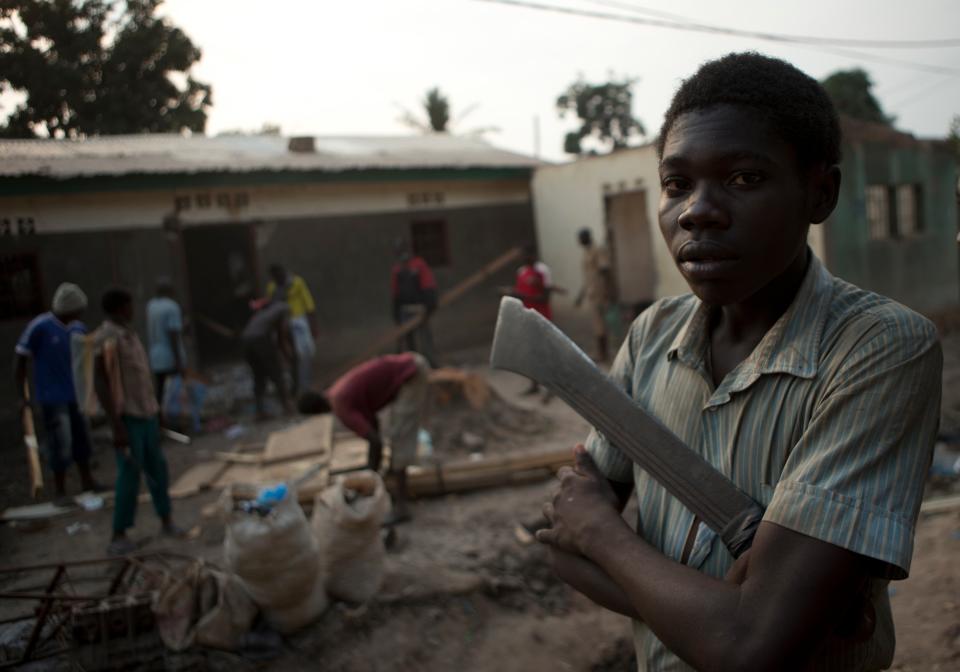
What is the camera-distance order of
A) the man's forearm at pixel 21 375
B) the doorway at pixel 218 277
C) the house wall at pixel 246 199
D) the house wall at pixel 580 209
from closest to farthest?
the man's forearm at pixel 21 375 → the house wall at pixel 246 199 → the house wall at pixel 580 209 → the doorway at pixel 218 277

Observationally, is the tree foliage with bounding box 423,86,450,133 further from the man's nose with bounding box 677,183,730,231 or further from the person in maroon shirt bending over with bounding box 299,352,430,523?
the man's nose with bounding box 677,183,730,231

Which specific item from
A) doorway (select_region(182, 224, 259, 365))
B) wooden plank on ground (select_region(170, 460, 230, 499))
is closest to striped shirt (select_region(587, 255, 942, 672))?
wooden plank on ground (select_region(170, 460, 230, 499))

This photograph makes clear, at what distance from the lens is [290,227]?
10.0 meters

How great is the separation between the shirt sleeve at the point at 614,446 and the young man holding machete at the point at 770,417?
0.05 metres

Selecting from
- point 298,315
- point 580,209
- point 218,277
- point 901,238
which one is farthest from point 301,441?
point 901,238

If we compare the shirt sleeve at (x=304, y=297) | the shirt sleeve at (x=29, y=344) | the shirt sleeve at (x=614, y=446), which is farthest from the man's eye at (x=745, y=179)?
the shirt sleeve at (x=304, y=297)

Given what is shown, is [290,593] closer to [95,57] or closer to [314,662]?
[314,662]

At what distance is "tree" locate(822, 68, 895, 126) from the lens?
21703mm

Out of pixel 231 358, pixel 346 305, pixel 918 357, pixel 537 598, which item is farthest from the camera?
pixel 231 358

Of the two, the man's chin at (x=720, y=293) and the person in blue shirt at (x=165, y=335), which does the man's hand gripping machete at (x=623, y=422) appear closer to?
the man's chin at (x=720, y=293)

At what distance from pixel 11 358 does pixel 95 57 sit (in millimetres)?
3524

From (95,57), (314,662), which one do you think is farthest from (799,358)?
(95,57)

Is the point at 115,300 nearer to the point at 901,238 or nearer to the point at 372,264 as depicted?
the point at 372,264

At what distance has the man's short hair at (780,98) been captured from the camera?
921 mm
